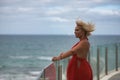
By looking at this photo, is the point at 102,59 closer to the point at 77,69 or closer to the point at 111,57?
the point at 111,57

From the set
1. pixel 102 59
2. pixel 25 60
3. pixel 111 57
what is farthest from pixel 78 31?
pixel 25 60

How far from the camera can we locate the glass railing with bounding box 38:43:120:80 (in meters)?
6.50

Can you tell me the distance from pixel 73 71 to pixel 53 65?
1.20 m

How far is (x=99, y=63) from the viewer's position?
10.6 meters

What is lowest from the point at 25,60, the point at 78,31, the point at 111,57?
the point at 78,31

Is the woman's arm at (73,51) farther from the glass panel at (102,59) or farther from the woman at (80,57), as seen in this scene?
the glass panel at (102,59)

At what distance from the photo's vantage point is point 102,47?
11016 mm

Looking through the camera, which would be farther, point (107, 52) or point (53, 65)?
point (107, 52)

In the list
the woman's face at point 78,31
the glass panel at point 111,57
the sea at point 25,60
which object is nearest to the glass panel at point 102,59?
the glass panel at point 111,57

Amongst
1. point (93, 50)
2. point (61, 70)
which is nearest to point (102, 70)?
point (93, 50)

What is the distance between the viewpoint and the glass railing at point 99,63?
21.3ft

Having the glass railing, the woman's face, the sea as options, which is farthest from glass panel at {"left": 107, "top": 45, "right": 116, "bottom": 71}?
the woman's face

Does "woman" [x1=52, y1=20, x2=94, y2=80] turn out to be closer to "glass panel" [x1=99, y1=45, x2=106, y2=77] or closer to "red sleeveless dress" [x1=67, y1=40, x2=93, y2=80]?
"red sleeveless dress" [x1=67, y1=40, x2=93, y2=80]

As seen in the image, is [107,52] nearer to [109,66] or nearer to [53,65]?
[109,66]
